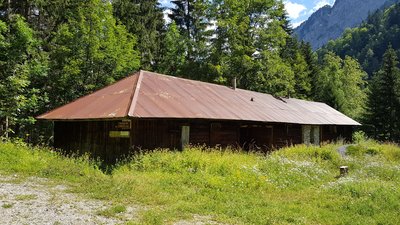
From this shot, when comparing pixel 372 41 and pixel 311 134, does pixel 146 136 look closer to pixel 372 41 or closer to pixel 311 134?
pixel 311 134

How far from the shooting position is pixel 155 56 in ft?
110

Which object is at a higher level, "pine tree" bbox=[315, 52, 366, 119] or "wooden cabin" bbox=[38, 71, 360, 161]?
"pine tree" bbox=[315, 52, 366, 119]

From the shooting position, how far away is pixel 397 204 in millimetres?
8453

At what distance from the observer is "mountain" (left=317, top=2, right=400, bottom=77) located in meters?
94.3

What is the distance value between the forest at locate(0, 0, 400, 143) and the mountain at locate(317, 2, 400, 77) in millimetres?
50548

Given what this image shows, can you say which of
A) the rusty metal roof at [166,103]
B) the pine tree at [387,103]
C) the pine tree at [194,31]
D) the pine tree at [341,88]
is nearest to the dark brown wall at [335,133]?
the rusty metal roof at [166,103]

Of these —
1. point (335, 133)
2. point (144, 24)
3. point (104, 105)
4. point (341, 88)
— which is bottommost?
point (335, 133)

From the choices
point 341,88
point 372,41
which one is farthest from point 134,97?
point 372,41

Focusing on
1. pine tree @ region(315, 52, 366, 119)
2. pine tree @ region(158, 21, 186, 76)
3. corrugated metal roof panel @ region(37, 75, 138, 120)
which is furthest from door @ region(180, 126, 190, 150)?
pine tree @ region(315, 52, 366, 119)

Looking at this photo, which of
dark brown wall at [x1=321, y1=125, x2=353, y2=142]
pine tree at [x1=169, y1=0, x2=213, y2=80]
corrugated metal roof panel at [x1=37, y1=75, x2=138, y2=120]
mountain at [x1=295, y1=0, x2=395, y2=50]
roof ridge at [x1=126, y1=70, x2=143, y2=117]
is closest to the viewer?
roof ridge at [x1=126, y1=70, x2=143, y2=117]

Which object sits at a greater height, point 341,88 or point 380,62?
point 380,62

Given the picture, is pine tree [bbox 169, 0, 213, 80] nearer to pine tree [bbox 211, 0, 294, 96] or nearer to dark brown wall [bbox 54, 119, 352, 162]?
pine tree [bbox 211, 0, 294, 96]

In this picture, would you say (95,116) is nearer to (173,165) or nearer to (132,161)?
(132,161)

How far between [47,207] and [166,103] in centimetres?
811
